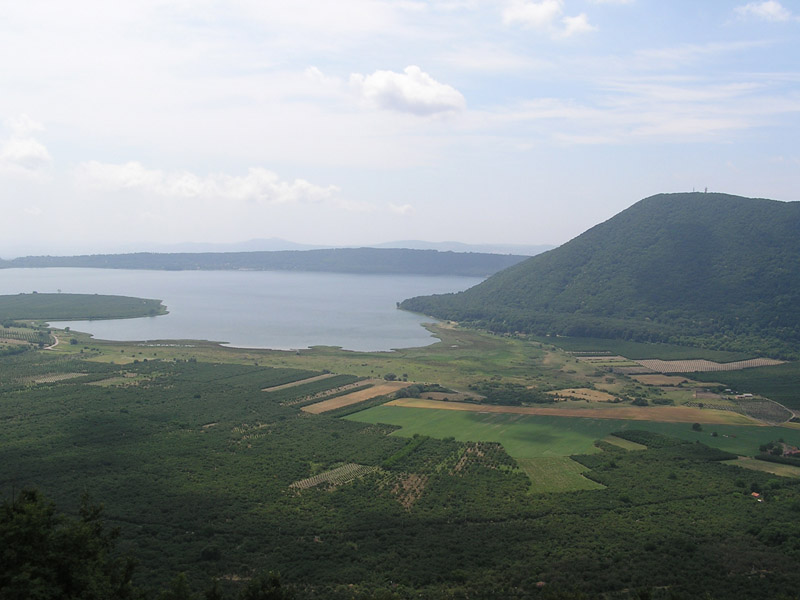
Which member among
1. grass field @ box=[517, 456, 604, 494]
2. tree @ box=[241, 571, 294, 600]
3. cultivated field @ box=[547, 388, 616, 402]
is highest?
tree @ box=[241, 571, 294, 600]

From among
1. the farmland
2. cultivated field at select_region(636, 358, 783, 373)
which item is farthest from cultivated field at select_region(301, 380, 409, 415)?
cultivated field at select_region(636, 358, 783, 373)

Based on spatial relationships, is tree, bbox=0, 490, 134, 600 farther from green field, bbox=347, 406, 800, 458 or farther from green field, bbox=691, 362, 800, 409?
green field, bbox=691, 362, 800, 409

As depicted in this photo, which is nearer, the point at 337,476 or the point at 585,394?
the point at 337,476

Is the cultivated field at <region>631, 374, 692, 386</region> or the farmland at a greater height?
the cultivated field at <region>631, 374, 692, 386</region>

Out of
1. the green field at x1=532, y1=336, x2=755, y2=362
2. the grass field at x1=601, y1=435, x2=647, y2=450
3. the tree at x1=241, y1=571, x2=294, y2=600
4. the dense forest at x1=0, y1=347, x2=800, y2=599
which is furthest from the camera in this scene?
the green field at x1=532, y1=336, x2=755, y2=362

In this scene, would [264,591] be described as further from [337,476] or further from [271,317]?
[271,317]

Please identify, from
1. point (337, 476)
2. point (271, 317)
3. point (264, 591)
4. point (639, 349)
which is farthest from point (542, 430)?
point (271, 317)

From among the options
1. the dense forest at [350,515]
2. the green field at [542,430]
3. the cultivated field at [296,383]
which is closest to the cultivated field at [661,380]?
the green field at [542,430]
